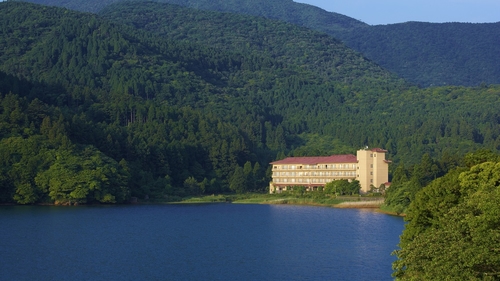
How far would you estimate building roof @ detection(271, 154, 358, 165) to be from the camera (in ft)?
322

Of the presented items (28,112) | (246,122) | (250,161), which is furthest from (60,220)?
(246,122)

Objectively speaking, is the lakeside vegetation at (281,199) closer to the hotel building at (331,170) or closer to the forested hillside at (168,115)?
the forested hillside at (168,115)

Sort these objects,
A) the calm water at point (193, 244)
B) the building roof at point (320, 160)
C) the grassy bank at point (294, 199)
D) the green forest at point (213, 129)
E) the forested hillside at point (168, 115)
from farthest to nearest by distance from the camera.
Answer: the building roof at point (320, 160), the forested hillside at point (168, 115), the grassy bank at point (294, 199), the calm water at point (193, 244), the green forest at point (213, 129)

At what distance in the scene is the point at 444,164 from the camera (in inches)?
3452

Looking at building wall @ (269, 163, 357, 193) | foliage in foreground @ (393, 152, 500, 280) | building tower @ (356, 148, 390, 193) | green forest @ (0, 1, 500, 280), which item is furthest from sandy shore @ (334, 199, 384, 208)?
foliage in foreground @ (393, 152, 500, 280)

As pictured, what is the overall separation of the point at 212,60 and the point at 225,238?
131574 millimetres

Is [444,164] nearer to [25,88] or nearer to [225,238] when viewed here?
[225,238]

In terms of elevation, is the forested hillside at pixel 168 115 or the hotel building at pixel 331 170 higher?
the forested hillside at pixel 168 115

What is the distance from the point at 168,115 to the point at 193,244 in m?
66.4

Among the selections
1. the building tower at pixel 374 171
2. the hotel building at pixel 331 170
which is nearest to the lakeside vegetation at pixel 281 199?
the building tower at pixel 374 171

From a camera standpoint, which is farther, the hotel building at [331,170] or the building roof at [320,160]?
the building roof at [320,160]

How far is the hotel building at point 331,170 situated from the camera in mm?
93750

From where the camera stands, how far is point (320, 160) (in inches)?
4006

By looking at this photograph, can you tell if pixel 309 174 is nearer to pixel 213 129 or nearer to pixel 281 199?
pixel 281 199
